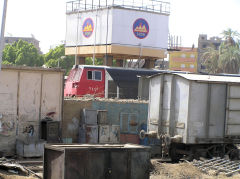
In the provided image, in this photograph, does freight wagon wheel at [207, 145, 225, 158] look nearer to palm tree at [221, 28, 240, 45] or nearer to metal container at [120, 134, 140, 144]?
metal container at [120, 134, 140, 144]

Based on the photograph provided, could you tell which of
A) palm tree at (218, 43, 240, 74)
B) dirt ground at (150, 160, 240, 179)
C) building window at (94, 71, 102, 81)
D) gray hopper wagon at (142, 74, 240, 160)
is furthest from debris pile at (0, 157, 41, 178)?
palm tree at (218, 43, 240, 74)

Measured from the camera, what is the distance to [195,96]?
1495 cm

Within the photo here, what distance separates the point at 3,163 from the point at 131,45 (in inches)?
951

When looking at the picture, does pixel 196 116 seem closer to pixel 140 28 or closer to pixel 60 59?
pixel 140 28

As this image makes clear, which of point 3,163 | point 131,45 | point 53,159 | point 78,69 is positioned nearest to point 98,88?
point 78,69

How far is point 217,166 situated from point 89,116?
659cm

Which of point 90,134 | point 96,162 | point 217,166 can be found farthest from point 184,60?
point 96,162

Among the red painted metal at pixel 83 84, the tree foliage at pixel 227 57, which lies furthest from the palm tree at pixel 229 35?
the red painted metal at pixel 83 84

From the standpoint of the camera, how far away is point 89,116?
18312 millimetres

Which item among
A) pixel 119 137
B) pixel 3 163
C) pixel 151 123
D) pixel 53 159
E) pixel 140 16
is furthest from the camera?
pixel 140 16

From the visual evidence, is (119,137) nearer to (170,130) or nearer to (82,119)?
(82,119)

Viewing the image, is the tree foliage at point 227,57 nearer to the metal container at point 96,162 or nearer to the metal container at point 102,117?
the metal container at point 102,117

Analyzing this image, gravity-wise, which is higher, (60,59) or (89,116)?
(60,59)

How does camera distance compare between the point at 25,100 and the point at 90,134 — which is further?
the point at 90,134
